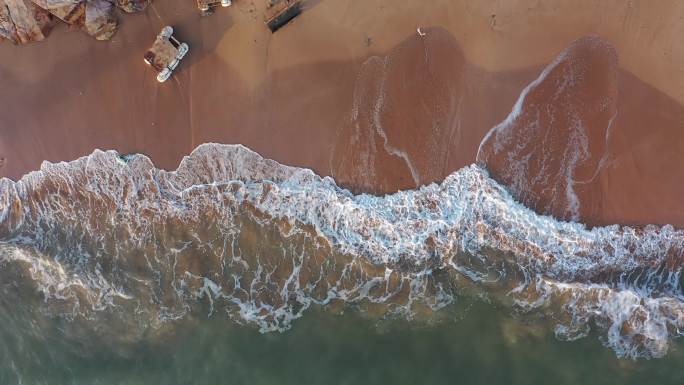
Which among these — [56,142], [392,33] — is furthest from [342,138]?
[56,142]

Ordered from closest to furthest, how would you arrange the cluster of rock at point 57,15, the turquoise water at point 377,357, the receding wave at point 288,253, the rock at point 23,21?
1. the turquoise water at point 377,357
2. the receding wave at point 288,253
3. the cluster of rock at point 57,15
4. the rock at point 23,21

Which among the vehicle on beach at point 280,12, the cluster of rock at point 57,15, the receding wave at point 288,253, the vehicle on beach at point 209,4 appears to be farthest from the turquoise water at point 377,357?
the cluster of rock at point 57,15

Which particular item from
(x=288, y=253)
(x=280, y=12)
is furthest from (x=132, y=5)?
(x=288, y=253)

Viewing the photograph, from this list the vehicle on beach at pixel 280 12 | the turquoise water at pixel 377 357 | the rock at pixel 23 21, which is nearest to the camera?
the turquoise water at pixel 377 357

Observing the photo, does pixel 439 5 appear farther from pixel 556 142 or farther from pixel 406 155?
pixel 556 142

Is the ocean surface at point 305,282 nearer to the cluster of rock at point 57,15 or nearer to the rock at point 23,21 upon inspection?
the cluster of rock at point 57,15
